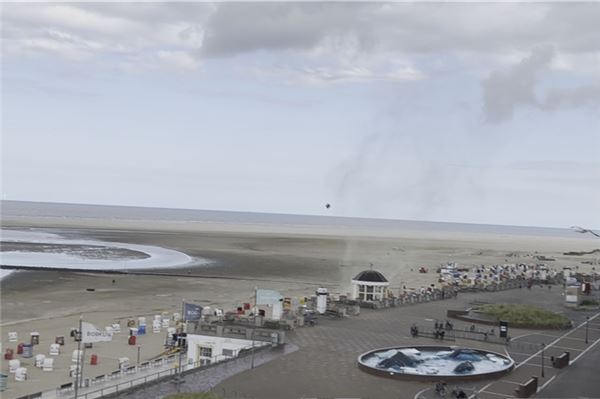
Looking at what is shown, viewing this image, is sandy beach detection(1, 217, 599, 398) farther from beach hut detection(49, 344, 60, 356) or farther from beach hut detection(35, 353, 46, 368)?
beach hut detection(49, 344, 60, 356)

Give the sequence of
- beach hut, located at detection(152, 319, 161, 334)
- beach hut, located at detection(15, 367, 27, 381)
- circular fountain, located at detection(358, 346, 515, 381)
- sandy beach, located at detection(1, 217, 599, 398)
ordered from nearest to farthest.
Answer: circular fountain, located at detection(358, 346, 515, 381), beach hut, located at detection(15, 367, 27, 381), beach hut, located at detection(152, 319, 161, 334), sandy beach, located at detection(1, 217, 599, 398)

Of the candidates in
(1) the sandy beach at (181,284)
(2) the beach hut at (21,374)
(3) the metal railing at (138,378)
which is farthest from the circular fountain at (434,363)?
(2) the beach hut at (21,374)

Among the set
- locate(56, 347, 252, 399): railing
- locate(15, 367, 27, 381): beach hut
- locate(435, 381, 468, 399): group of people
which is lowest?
locate(15, 367, 27, 381): beach hut

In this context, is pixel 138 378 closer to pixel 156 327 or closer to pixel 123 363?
pixel 123 363

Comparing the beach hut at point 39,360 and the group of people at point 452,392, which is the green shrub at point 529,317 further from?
the beach hut at point 39,360

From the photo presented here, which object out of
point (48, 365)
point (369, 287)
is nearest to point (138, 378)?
point (48, 365)

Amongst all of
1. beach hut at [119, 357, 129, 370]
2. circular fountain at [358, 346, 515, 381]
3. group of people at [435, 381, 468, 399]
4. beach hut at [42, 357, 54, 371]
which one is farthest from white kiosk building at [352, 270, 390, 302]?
group of people at [435, 381, 468, 399]
